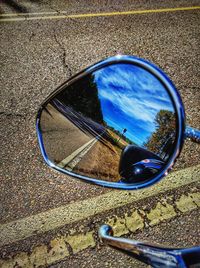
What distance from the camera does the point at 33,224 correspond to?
2.14 meters

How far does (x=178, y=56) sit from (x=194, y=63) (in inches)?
11.8

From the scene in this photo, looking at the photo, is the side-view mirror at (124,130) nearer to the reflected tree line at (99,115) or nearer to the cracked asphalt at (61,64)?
the reflected tree line at (99,115)

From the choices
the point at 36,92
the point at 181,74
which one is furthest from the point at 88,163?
the point at 181,74

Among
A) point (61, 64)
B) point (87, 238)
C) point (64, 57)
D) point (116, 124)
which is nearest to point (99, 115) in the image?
point (116, 124)

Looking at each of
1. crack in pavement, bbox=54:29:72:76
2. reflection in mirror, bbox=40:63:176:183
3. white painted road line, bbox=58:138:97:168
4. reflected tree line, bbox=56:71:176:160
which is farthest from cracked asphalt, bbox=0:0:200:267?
reflected tree line, bbox=56:71:176:160

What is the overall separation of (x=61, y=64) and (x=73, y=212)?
2448mm

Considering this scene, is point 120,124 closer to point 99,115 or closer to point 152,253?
point 99,115

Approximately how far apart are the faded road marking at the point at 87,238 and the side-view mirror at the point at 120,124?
851mm

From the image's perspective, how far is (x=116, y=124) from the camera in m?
1.15

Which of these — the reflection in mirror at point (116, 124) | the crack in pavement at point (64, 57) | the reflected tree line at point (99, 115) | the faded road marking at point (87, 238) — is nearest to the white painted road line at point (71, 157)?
the reflection in mirror at point (116, 124)

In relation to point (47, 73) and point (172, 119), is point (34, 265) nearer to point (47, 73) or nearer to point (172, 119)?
point (172, 119)

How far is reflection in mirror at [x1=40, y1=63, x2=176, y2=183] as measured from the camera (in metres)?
1.04

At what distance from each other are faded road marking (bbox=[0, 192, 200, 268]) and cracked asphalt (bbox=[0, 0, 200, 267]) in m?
0.07

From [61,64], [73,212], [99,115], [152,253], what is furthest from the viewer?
[61,64]
